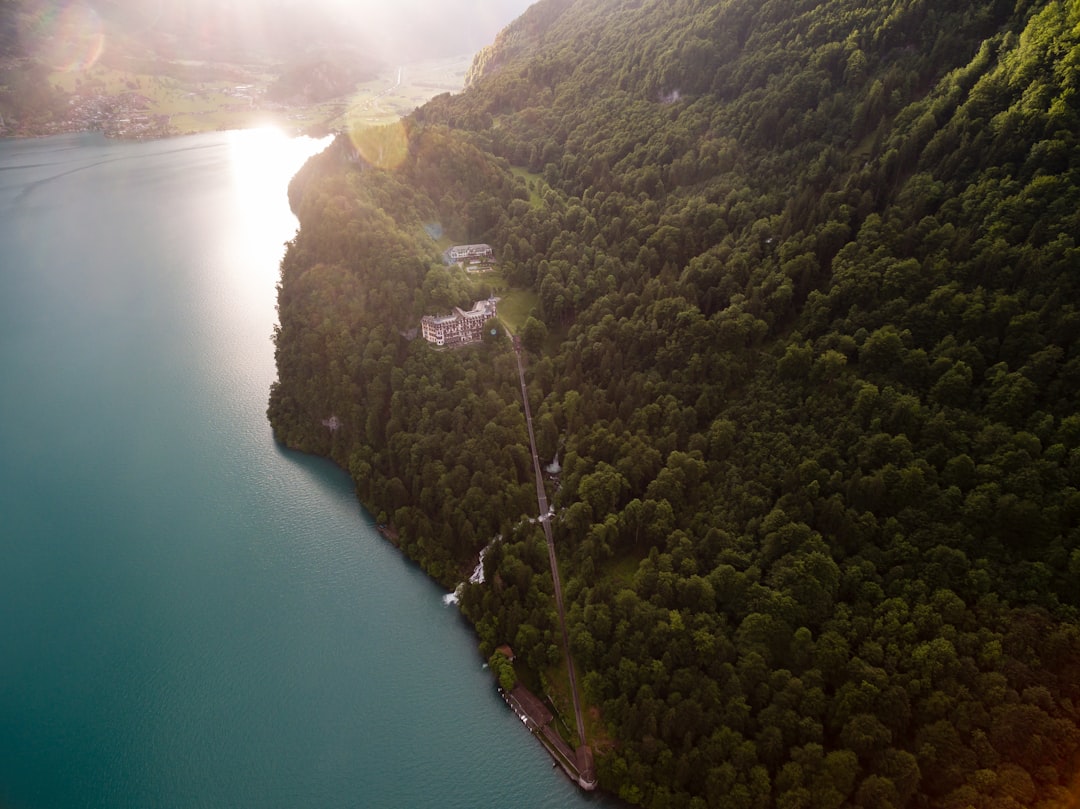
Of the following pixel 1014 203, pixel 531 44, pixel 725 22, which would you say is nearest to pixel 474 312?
pixel 1014 203

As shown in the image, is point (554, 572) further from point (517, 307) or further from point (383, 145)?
point (383, 145)

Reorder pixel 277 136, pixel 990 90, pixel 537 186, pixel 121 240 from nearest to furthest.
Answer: pixel 990 90 < pixel 537 186 < pixel 121 240 < pixel 277 136

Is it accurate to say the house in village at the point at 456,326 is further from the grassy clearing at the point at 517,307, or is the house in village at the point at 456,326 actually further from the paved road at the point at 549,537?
the paved road at the point at 549,537

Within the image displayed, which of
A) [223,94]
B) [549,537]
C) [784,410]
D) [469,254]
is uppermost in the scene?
[223,94]

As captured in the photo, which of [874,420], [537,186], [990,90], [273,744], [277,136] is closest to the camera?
[273,744]

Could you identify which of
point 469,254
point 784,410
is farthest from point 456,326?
point 784,410

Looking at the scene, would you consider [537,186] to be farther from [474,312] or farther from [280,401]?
[280,401]

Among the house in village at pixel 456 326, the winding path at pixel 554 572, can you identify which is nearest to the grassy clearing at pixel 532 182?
the house in village at pixel 456 326

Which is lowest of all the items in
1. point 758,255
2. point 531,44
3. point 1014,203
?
point 758,255
